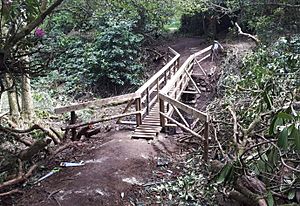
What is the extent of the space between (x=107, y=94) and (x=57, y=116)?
134 inches

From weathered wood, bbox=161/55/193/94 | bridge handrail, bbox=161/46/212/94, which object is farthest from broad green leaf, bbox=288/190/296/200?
weathered wood, bbox=161/55/193/94

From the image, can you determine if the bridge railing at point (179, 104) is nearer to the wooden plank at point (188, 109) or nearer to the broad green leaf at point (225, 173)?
the wooden plank at point (188, 109)

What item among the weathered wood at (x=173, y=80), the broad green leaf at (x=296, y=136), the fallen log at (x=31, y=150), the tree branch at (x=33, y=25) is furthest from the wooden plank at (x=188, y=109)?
the broad green leaf at (x=296, y=136)

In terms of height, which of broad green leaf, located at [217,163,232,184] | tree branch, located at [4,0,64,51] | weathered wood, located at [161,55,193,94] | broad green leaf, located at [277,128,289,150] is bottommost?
weathered wood, located at [161,55,193,94]

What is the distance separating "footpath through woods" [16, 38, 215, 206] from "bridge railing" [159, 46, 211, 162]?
98 mm

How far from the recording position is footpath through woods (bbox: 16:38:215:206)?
15.7 feet

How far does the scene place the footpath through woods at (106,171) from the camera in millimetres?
4781

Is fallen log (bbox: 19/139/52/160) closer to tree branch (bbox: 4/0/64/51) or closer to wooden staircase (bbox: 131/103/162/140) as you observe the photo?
tree branch (bbox: 4/0/64/51)

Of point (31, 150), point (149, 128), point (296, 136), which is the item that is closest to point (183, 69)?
point (149, 128)

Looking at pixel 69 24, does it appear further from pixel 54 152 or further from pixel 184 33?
pixel 54 152

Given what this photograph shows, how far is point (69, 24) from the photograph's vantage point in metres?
17.9

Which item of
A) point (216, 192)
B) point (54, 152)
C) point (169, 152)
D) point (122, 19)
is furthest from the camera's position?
point (122, 19)

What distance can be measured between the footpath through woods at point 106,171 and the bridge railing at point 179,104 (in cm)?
10

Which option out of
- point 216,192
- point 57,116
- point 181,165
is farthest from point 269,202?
point 57,116
